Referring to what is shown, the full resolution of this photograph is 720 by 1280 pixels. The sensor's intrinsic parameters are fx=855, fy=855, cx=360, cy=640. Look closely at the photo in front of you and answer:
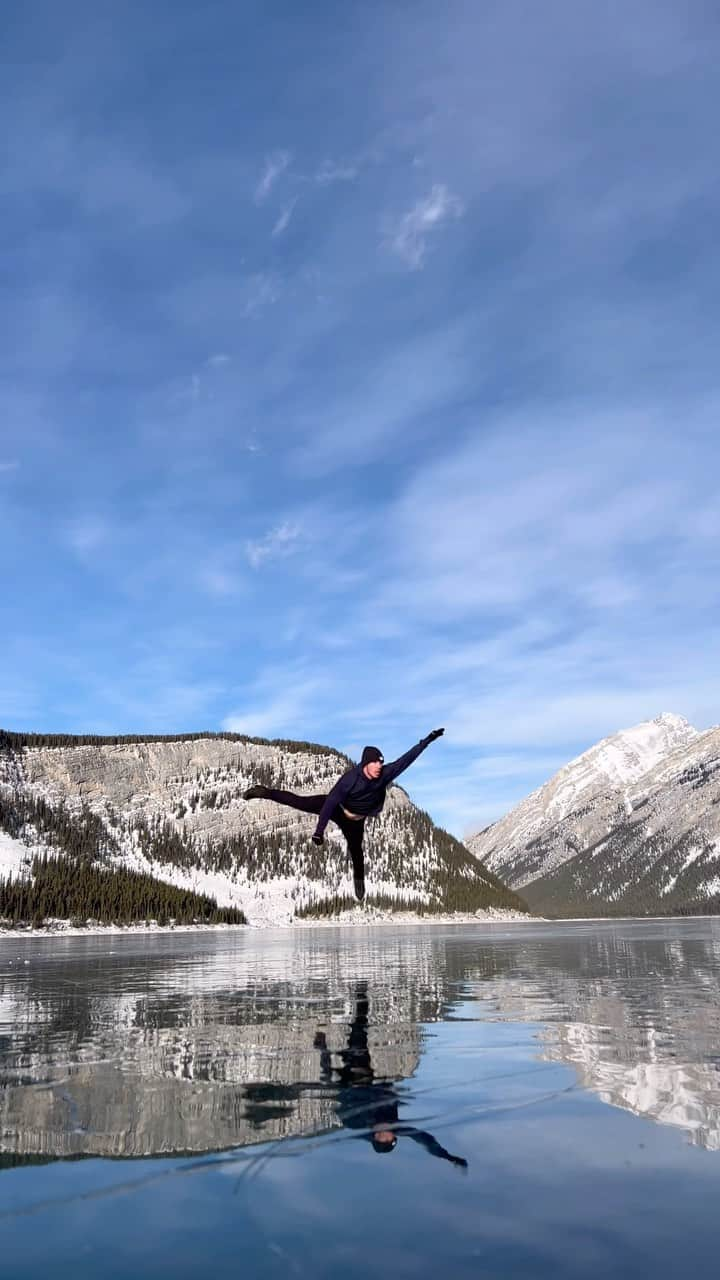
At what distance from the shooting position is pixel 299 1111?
1035cm

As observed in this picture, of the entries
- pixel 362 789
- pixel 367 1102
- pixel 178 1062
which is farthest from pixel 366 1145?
pixel 362 789

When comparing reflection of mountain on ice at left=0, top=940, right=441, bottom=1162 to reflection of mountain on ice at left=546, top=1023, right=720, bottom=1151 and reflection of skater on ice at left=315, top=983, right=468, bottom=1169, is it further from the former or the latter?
reflection of mountain on ice at left=546, top=1023, right=720, bottom=1151

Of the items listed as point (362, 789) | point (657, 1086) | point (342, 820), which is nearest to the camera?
point (657, 1086)

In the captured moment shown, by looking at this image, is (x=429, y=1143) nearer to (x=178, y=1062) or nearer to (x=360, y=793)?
(x=178, y=1062)

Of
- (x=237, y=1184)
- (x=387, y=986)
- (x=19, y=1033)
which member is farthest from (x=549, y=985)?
(x=237, y=1184)

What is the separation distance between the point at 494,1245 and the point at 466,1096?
15.9 feet

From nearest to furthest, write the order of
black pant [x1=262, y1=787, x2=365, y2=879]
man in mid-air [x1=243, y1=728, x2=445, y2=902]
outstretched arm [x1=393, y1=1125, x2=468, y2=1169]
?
outstretched arm [x1=393, y1=1125, x2=468, y2=1169] < man in mid-air [x1=243, y1=728, x2=445, y2=902] < black pant [x1=262, y1=787, x2=365, y2=879]

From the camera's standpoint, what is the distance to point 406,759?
2097 centimetres

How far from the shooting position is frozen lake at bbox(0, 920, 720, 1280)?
630 cm

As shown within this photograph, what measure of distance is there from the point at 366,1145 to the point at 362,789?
11.6 m

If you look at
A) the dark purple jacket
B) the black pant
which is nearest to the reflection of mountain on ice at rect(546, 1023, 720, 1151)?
the dark purple jacket

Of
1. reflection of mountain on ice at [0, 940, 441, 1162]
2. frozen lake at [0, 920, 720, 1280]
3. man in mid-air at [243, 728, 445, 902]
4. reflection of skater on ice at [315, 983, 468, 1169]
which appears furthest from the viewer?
man in mid-air at [243, 728, 445, 902]

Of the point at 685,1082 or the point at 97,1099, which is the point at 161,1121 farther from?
the point at 685,1082

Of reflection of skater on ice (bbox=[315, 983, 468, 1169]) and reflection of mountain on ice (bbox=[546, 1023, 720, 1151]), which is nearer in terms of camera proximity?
reflection of skater on ice (bbox=[315, 983, 468, 1169])
